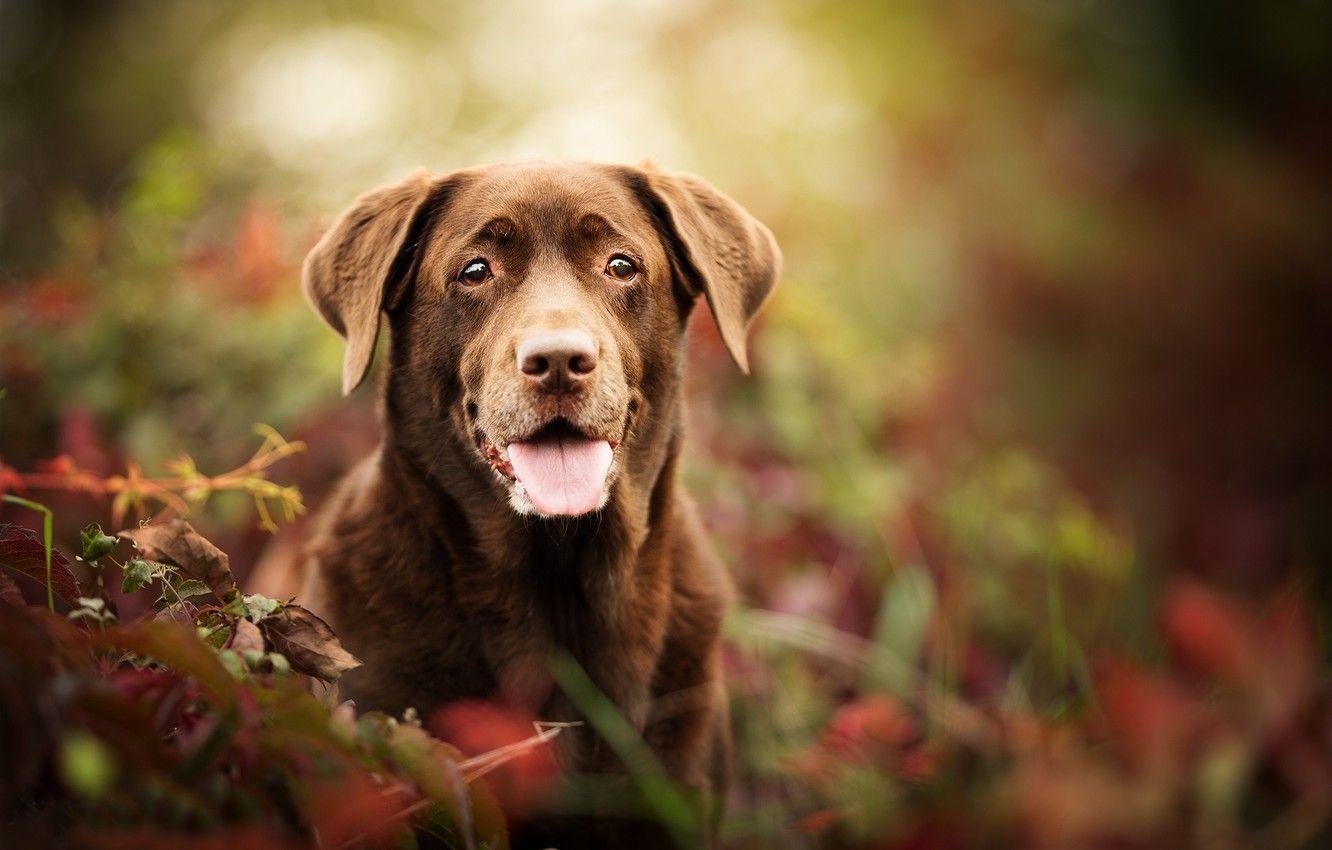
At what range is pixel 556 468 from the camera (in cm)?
273

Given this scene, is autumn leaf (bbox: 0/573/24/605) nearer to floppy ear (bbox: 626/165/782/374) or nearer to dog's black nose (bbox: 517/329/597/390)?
dog's black nose (bbox: 517/329/597/390)

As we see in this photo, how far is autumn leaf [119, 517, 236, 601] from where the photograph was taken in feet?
6.42

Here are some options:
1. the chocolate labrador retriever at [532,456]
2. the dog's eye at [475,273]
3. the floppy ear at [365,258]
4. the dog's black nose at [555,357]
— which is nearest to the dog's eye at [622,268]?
the chocolate labrador retriever at [532,456]

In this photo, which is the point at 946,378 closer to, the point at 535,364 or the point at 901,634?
the point at 901,634

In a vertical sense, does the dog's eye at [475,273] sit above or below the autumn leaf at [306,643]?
above

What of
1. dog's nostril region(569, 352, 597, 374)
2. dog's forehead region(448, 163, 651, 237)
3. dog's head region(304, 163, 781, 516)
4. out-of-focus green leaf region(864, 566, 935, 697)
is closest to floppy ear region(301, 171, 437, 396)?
dog's head region(304, 163, 781, 516)

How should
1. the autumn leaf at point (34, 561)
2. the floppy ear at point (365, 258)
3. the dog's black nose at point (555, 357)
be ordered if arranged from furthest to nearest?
1. the floppy ear at point (365, 258)
2. the dog's black nose at point (555, 357)
3. the autumn leaf at point (34, 561)

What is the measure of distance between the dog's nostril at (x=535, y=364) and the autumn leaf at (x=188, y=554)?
855 millimetres

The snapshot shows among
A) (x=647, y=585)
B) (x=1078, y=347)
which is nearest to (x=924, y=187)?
(x=1078, y=347)

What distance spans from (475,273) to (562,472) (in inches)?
25.5

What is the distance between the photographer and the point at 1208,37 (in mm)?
6320

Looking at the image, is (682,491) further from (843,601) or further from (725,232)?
(843,601)

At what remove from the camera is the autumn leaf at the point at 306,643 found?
6.39 ft

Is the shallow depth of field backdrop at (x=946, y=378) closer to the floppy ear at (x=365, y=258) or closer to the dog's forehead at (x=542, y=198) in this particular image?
the dog's forehead at (x=542, y=198)
